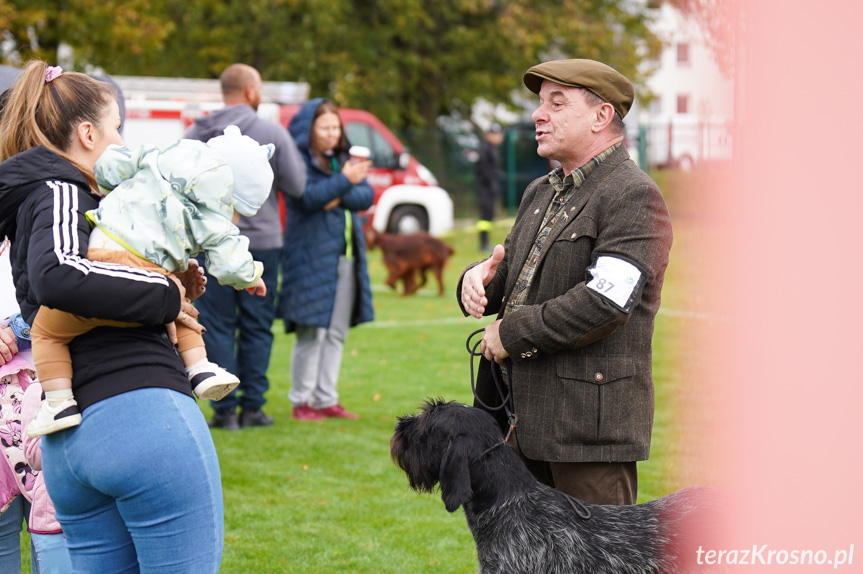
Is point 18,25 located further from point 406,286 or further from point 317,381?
point 317,381

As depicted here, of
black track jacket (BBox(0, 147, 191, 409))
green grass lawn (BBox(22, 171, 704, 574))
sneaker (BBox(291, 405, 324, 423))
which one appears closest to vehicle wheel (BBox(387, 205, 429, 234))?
green grass lawn (BBox(22, 171, 704, 574))

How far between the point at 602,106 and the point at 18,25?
18.0 m

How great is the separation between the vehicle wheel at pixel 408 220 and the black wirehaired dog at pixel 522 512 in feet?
50.6

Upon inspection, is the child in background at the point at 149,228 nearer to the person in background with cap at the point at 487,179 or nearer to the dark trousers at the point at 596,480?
the dark trousers at the point at 596,480

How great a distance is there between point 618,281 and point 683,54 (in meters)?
0.86

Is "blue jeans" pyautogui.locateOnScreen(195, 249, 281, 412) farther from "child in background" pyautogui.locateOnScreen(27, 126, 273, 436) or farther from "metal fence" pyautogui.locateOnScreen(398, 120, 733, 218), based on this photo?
"metal fence" pyautogui.locateOnScreen(398, 120, 733, 218)

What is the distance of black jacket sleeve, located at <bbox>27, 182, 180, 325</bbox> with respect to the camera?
78.4 inches

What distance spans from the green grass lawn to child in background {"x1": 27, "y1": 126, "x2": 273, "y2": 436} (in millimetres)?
1086

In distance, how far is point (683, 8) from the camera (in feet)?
5.99

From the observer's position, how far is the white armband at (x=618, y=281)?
8.36 ft

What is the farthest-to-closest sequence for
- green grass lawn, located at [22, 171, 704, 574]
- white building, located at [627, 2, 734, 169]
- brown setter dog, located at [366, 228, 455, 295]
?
1. brown setter dog, located at [366, 228, 455, 295]
2. green grass lawn, located at [22, 171, 704, 574]
3. white building, located at [627, 2, 734, 169]

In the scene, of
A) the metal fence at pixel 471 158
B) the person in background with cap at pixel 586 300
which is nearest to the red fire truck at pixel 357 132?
the metal fence at pixel 471 158

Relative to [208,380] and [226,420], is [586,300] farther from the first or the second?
[226,420]

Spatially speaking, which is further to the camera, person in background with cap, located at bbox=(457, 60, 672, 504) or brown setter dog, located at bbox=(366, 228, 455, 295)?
brown setter dog, located at bbox=(366, 228, 455, 295)
